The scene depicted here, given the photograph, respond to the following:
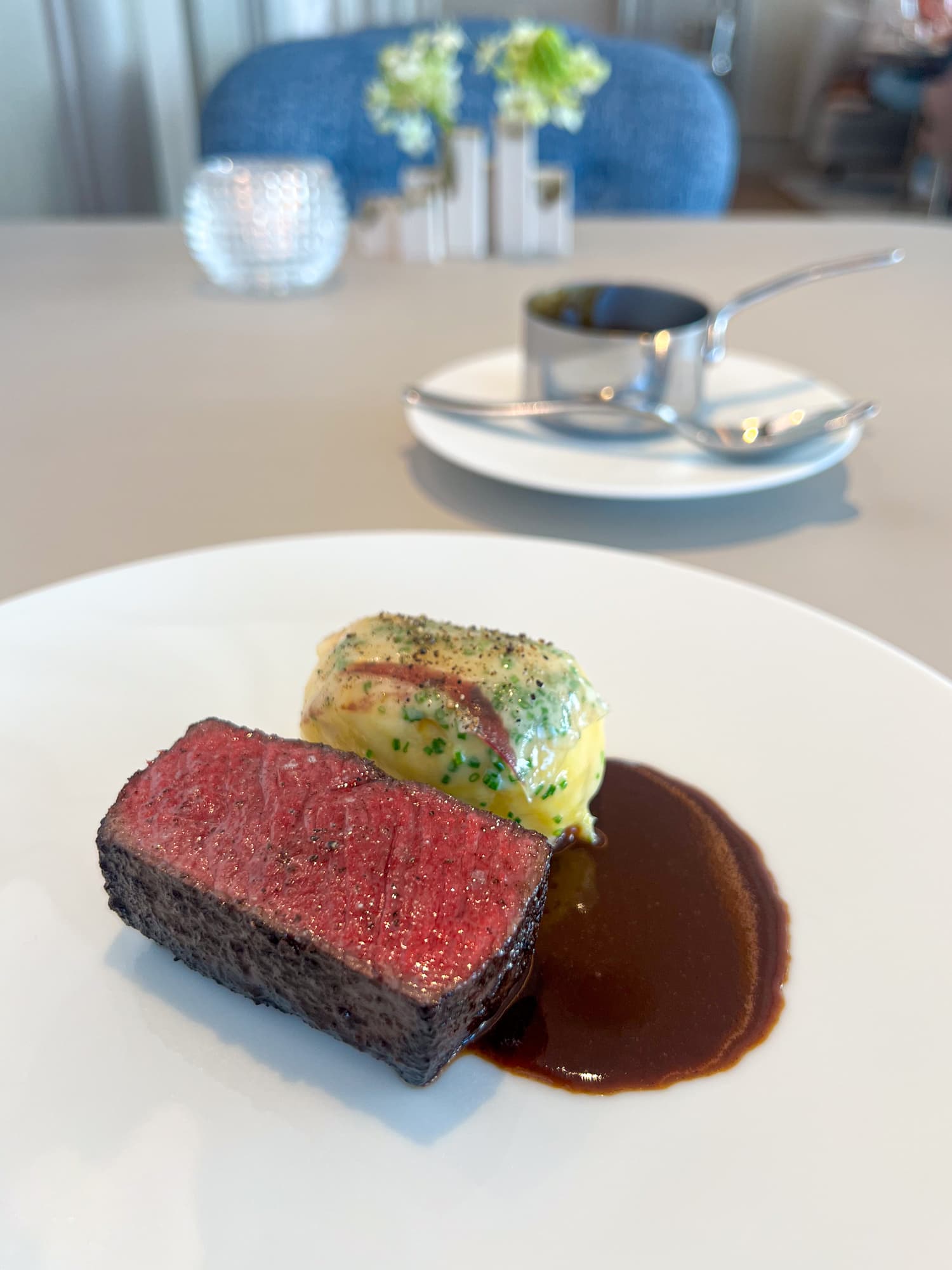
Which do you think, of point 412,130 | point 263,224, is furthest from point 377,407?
point 412,130

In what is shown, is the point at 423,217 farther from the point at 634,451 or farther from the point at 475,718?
the point at 475,718

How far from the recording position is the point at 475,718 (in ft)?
3.04

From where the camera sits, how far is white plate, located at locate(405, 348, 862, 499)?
4.73ft

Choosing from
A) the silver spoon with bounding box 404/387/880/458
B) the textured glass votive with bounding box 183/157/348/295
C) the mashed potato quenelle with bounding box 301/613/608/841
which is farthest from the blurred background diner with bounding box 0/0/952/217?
the mashed potato quenelle with bounding box 301/613/608/841

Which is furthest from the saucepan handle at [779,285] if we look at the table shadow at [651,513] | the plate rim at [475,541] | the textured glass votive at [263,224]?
the textured glass votive at [263,224]

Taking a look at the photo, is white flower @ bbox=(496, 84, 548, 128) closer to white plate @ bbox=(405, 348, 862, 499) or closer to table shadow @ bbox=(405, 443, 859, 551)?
white plate @ bbox=(405, 348, 862, 499)

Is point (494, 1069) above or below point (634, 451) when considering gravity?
below

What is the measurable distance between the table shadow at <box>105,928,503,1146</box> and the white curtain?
373 centimetres

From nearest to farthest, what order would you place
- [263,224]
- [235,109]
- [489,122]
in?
1. [263,224]
2. [235,109]
3. [489,122]

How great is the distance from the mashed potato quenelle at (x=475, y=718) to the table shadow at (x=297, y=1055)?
10.2 inches

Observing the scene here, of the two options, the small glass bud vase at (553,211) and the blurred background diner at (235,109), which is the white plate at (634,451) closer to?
the small glass bud vase at (553,211)

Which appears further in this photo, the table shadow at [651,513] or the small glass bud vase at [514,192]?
the small glass bud vase at [514,192]

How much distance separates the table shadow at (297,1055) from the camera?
2.39ft

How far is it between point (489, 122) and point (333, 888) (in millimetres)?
3454
